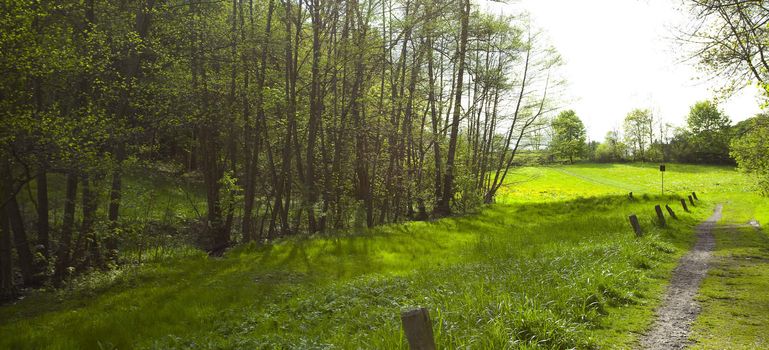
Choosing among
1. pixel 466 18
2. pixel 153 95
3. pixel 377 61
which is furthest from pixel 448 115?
pixel 153 95

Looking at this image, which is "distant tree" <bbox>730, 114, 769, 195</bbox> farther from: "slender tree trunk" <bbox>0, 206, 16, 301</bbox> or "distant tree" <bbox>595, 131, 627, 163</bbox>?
"distant tree" <bbox>595, 131, 627, 163</bbox>

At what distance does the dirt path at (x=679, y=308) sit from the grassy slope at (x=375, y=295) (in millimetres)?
260

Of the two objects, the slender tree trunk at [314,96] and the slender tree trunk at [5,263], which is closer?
the slender tree trunk at [5,263]

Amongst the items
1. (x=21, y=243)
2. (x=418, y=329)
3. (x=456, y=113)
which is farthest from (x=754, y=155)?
(x=21, y=243)

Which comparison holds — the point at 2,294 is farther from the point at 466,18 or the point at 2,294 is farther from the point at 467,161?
the point at 467,161

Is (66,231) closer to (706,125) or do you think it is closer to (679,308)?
(679,308)

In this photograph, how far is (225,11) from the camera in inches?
710

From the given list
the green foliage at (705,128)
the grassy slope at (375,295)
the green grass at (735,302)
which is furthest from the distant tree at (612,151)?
the green grass at (735,302)

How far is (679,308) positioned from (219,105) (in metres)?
15.8

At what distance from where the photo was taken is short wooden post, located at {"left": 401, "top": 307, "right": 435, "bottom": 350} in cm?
408

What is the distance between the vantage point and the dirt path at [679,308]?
20.6ft

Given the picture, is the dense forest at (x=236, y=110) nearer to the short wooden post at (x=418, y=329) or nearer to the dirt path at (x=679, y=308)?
the dirt path at (x=679, y=308)

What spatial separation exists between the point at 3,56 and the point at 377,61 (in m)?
14.6

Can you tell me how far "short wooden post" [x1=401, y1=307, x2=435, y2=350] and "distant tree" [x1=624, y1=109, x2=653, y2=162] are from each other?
345ft
